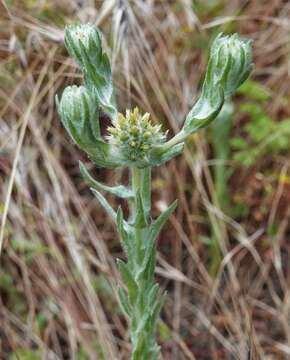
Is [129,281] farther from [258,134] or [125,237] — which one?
[258,134]

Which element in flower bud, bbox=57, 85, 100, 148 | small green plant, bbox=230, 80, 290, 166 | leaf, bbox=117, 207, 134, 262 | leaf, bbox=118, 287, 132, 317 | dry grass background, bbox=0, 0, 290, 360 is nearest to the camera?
flower bud, bbox=57, 85, 100, 148

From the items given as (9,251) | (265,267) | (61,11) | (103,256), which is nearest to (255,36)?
(61,11)

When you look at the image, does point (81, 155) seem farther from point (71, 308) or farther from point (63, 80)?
point (71, 308)

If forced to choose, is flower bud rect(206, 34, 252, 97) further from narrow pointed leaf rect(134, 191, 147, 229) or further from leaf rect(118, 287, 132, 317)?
leaf rect(118, 287, 132, 317)

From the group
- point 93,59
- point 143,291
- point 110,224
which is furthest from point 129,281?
point 110,224

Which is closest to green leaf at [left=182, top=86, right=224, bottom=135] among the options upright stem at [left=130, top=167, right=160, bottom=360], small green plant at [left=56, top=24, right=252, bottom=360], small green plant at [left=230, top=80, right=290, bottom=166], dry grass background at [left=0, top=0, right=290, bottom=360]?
small green plant at [left=56, top=24, right=252, bottom=360]

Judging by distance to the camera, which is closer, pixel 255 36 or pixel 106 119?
pixel 106 119
